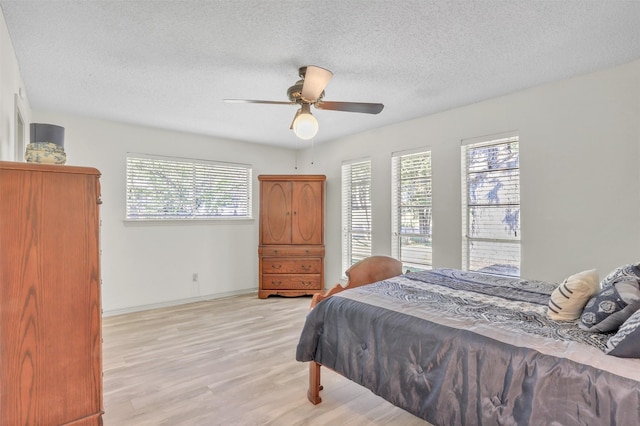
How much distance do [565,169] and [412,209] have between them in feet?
5.50

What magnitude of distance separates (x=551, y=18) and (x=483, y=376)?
2.10m

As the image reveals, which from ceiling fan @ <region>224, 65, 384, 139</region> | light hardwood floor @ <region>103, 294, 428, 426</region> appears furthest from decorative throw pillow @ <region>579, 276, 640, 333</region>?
ceiling fan @ <region>224, 65, 384, 139</region>

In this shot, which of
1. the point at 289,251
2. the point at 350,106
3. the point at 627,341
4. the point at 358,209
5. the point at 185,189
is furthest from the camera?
the point at 289,251

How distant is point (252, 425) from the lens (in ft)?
6.46

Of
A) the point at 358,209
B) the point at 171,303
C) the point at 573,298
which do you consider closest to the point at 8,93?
the point at 171,303

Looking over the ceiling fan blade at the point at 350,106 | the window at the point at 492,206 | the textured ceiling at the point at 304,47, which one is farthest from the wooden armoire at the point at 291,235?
the ceiling fan blade at the point at 350,106

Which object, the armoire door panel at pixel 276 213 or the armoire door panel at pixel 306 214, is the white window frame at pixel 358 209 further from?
the armoire door panel at pixel 276 213

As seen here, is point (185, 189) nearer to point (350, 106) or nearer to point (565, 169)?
→ point (350, 106)

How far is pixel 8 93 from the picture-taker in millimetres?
2172

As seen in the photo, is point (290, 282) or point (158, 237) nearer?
point (158, 237)

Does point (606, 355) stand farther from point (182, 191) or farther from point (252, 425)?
point (182, 191)

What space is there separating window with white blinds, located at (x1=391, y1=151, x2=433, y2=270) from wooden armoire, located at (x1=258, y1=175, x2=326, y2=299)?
1.24m

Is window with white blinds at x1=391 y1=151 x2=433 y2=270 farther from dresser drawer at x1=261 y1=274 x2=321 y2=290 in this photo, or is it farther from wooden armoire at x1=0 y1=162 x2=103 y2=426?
wooden armoire at x1=0 y1=162 x2=103 y2=426

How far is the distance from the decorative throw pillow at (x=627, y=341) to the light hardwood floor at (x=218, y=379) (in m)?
1.21
